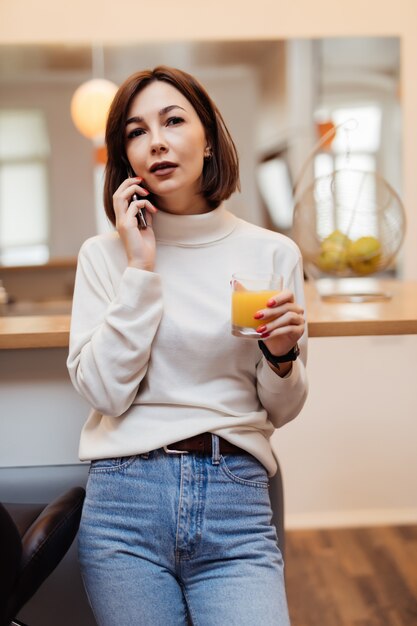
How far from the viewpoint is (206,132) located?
149 centimetres

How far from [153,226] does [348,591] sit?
1.62m

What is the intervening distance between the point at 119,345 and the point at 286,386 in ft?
0.96

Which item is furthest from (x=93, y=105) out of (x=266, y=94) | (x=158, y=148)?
(x=158, y=148)

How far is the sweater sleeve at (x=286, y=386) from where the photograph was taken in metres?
1.36

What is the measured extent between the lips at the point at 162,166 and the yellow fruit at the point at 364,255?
876 millimetres

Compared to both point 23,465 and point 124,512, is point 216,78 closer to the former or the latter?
point 23,465

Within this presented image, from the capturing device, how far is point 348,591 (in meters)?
2.56

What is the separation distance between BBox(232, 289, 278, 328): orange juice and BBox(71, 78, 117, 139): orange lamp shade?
2901mm

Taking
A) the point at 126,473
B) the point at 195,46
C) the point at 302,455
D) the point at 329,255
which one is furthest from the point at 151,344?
the point at 195,46

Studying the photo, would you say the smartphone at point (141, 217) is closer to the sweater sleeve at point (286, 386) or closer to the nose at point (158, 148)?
the nose at point (158, 148)

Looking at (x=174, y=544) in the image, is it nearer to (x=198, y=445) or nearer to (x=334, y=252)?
(x=198, y=445)

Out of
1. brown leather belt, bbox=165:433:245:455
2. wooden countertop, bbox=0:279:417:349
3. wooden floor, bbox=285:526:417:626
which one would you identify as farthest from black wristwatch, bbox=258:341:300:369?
wooden floor, bbox=285:526:417:626

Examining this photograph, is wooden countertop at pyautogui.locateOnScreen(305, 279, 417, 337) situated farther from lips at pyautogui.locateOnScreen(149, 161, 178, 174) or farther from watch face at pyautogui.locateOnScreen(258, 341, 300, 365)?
lips at pyautogui.locateOnScreen(149, 161, 178, 174)

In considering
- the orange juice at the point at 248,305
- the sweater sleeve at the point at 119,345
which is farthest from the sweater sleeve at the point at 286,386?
the sweater sleeve at the point at 119,345
